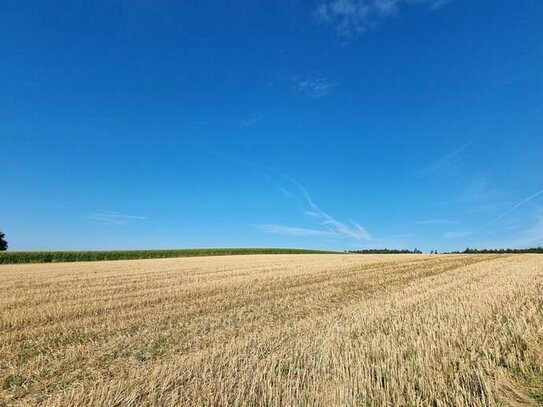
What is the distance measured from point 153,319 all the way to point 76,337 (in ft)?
5.84

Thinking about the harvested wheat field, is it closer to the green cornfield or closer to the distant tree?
the green cornfield

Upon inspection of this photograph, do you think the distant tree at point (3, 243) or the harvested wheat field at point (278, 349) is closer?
the harvested wheat field at point (278, 349)

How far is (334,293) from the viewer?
12.2 meters

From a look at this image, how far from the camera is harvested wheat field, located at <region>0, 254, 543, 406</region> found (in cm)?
404

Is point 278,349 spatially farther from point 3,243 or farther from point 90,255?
point 3,243

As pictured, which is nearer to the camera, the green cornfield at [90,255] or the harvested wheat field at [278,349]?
the harvested wheat field at [278,349]

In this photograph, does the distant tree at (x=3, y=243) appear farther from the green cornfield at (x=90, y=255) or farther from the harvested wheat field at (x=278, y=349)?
the harvested wheat field at (x=278, y=349)

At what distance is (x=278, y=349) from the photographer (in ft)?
18.9

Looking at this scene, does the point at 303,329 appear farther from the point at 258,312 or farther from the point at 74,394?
the point at 74,394

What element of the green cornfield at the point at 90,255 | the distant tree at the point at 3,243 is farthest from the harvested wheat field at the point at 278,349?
the distant tree at the point at 3,243

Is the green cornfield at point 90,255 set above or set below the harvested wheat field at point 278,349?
above

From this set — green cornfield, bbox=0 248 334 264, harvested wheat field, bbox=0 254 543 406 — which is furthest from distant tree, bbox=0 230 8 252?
harvested wheat field, bbox=0 254 543 406

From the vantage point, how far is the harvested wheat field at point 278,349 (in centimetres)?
404

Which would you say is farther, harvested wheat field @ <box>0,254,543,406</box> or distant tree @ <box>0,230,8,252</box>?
distant tree @ <box>0,230,8,252</box>
